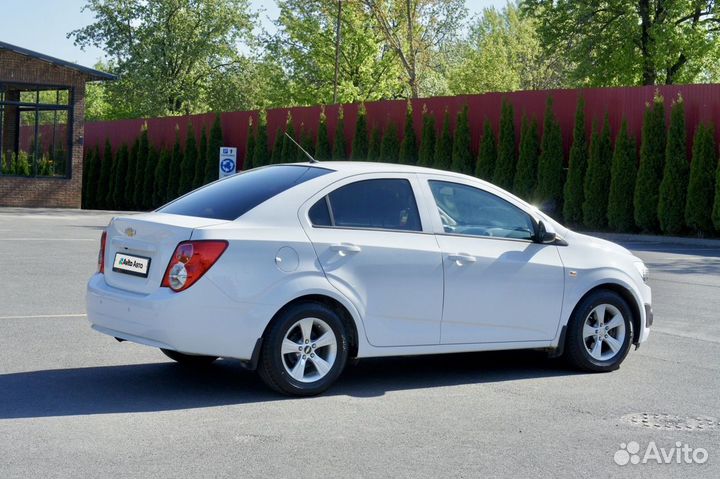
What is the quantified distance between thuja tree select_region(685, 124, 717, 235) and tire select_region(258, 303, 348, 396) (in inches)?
797

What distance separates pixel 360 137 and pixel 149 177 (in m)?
12.5

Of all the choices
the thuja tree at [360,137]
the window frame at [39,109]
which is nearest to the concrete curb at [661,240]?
the thuja tree at [360,137]

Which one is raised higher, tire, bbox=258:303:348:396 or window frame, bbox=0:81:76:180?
window frame, bbox=0:81:76:180

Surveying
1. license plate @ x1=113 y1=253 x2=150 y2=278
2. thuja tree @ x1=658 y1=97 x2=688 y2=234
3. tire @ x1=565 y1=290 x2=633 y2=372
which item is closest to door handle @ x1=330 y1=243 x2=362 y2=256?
license plate @ x1=113 y1=253 x2=150 y2=278

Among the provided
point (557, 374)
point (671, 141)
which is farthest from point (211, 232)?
point (671, 141)

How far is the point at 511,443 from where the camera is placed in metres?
6.09

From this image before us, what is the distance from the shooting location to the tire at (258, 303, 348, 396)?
23.0 ft

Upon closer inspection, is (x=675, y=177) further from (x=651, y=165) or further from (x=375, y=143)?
(x=375, y=143)

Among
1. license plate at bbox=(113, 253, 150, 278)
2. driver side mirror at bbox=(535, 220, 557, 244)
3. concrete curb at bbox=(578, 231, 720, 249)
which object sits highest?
driver side mirror at bbox=(535, 220, 557, 244)

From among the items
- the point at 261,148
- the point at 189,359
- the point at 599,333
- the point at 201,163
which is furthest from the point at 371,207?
the point at 201,163

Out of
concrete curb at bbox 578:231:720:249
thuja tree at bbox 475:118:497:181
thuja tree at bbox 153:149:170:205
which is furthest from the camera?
thuja tree at bbox 153:149:170:205

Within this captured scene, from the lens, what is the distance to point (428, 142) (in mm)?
33312

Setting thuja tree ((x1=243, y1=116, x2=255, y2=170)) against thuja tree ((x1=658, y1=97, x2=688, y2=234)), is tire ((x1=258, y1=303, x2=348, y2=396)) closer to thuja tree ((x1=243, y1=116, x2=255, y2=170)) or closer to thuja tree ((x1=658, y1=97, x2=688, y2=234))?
thuja tree ((x1=658, y1=97, x2=688, y2=234))

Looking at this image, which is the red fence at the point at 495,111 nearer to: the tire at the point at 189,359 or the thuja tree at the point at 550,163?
the thuja tree at the point at 550,163
